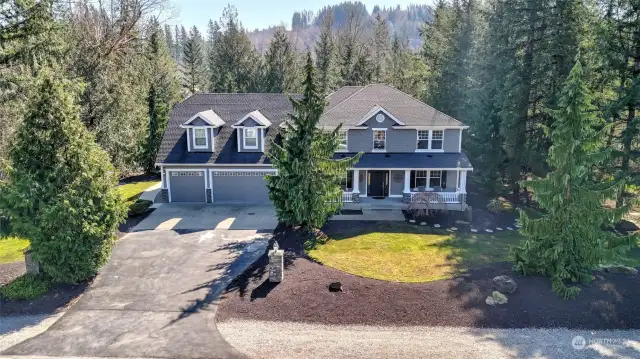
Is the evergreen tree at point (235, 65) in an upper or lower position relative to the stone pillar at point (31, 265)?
upper

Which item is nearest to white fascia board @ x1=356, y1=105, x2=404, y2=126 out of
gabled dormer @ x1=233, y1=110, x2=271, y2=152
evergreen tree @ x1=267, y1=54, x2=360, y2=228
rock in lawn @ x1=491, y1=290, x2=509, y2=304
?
gabled dormer @ x1=233, y1=110, x2=271, y2=152

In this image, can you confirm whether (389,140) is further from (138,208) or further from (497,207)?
(138,208)

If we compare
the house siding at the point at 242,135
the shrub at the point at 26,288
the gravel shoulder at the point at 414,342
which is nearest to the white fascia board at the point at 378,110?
the house siding at the point at 242,135

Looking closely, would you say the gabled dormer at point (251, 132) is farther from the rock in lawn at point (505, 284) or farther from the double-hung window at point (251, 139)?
the rock in lawn at point (505, 284)

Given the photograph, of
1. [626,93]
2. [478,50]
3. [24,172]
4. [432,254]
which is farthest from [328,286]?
[478,50]

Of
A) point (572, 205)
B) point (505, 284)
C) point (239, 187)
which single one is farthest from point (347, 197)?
point (572, 205)

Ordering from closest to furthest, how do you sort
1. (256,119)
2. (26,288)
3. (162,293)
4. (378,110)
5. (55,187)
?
(26,288)
(55,187)
(162,293)
(378,110)
(256,119)
